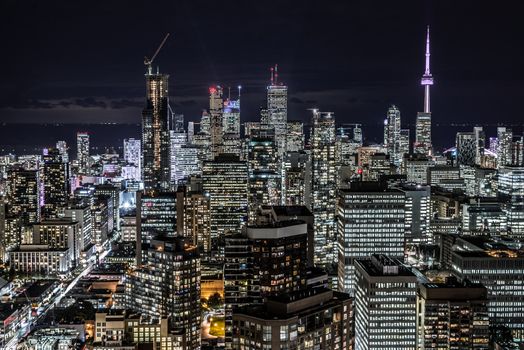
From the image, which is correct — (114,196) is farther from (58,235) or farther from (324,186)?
(324,186)

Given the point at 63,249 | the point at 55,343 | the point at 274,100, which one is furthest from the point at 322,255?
the point at 274,100

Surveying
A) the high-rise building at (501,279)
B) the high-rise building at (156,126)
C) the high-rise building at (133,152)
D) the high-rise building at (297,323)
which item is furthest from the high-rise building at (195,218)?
the high-rise building at (133,152)

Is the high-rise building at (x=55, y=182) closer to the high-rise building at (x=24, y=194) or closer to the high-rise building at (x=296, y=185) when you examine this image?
the high-rise building at (x=24, y=194)

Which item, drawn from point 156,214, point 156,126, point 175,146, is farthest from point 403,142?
point 156,214

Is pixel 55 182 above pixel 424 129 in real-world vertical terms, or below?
below

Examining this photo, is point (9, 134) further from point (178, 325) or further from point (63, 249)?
point (178, 325)

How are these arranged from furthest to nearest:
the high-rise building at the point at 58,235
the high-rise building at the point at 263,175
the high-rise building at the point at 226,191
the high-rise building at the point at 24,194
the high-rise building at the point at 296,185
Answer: the high-rise building at the point at 24,194 < the high-rise building at the point at 296,185 < the high-rise building at the point at 263,175 < the high-rise building at the point at 226,191 < the high-rise building at the point at 58,235

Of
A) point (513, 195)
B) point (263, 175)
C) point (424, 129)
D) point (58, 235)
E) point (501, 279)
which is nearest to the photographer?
point (501, 279)
